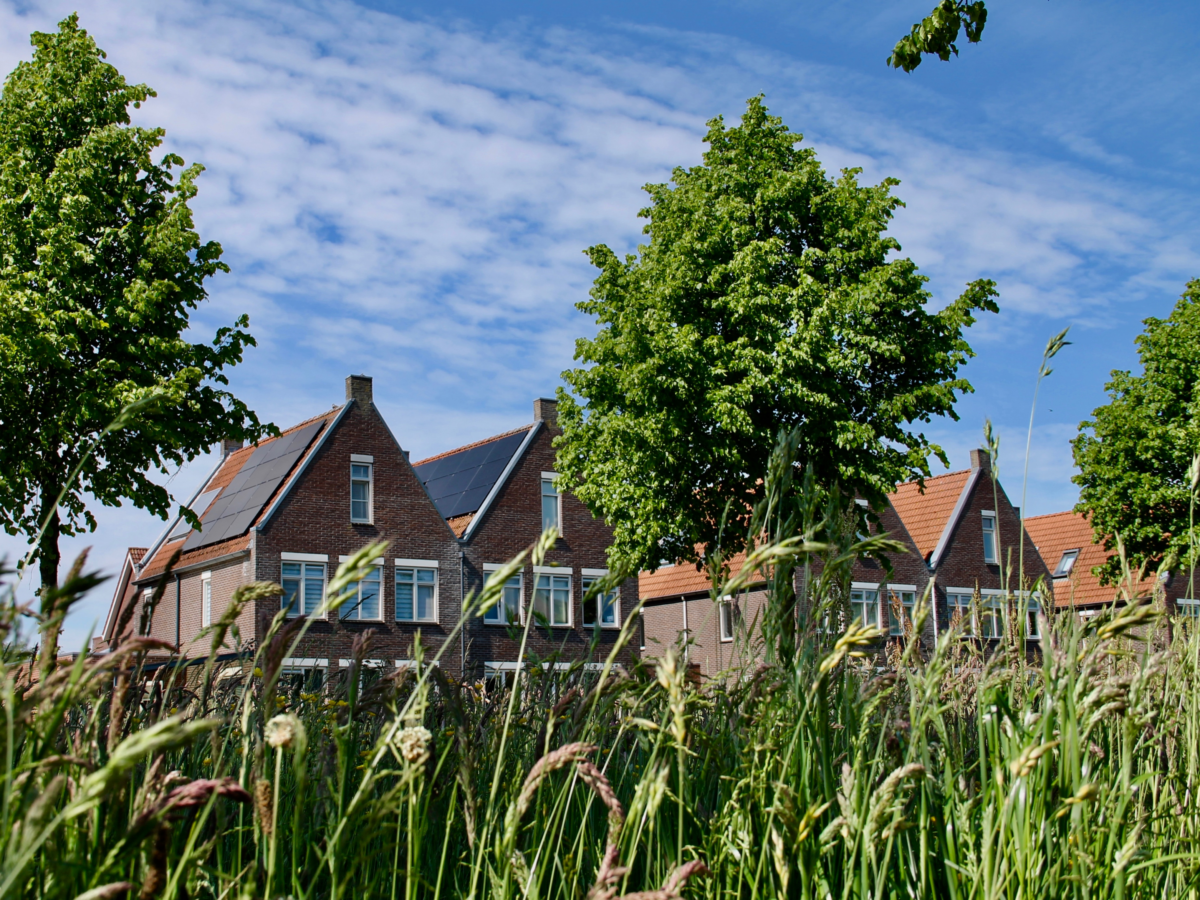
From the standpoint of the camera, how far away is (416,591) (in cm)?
3006

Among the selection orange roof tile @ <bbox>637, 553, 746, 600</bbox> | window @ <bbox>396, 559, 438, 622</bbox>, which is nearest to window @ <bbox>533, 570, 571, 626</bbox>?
window @ <bbox>396, 559, 438, 622</bbox>

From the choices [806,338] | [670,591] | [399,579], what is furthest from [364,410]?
[806,338]

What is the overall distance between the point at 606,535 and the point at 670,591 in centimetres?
569

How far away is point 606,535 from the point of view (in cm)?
3325

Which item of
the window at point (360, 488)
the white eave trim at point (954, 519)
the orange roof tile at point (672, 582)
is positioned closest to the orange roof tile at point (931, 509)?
the white eave trim at point (954, 519)

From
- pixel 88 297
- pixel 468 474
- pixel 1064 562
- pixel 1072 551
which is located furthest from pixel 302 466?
pixel 1072 551

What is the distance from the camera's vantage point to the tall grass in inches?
50.1

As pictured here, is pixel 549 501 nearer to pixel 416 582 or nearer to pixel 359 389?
pixel 416 582

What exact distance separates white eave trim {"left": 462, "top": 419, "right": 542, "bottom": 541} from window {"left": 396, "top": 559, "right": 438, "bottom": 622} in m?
1.69

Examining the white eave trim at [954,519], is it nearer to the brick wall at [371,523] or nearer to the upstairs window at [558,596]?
the upstairs window at [558,596]

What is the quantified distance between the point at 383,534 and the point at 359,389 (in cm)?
444

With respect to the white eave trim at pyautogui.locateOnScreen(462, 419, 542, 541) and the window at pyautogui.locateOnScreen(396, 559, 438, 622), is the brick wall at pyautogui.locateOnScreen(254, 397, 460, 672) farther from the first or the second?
the white eave trim at pyautogui.locateOnScreen(462, 419, 542, 541)

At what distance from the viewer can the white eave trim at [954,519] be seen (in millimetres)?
36375

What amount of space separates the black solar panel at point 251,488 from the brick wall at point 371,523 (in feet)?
2.95
